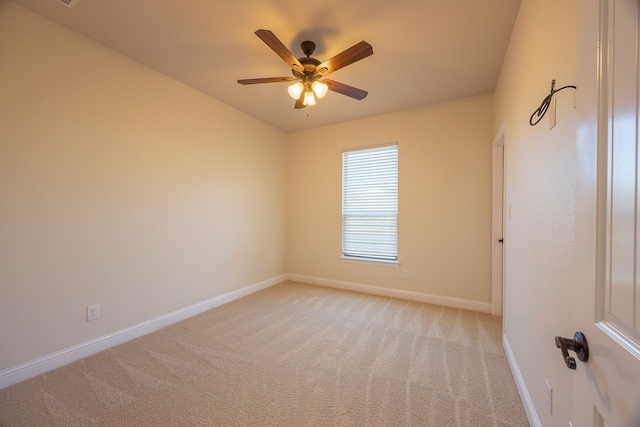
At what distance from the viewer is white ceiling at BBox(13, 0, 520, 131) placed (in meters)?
1.83

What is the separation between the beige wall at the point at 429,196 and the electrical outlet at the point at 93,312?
113 inches

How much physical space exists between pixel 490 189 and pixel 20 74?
Result: 4.63m

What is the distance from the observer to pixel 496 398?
1671 millimetres

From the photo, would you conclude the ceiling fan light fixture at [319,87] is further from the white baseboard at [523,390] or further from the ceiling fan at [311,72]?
the white baseboard at [523,390]

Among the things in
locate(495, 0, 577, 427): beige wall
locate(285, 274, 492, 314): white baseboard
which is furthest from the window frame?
locate(495, 0, 577, 427): beige wall

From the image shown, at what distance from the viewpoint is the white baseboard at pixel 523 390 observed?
55.7 inches

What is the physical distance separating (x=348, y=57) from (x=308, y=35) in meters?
0.52

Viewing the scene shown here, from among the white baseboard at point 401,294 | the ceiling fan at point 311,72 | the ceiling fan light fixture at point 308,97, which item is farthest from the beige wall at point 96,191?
the ceiling fan light fixture at point 308,97

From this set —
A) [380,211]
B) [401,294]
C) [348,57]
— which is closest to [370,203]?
[380,211]

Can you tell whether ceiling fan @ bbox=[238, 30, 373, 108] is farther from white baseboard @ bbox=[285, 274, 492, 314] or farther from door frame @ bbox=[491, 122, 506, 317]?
white baseboard @ bbox=[285, 274, 492, 314]

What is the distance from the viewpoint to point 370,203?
3.93 m

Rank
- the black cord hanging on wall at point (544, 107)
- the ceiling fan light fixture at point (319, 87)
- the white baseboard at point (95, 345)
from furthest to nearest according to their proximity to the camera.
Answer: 1. the ceiling fan light fixture at point (319, 87)
2. the white baseboard at point (95, 345)
3. the black cord hanging on wall at point (544, 107)

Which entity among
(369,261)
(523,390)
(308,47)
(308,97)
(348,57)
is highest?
(308,47)

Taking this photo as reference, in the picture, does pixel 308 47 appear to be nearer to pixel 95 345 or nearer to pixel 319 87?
pixel 319 87
